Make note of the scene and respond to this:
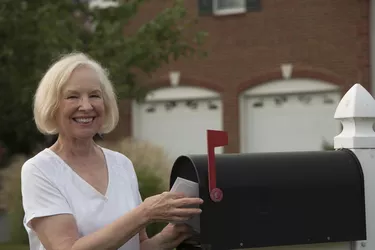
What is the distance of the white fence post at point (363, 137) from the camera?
3.07 metres

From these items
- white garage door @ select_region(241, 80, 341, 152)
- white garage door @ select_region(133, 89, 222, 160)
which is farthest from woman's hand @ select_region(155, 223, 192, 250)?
white garage door @ select_region(133, 89, 222, 160)

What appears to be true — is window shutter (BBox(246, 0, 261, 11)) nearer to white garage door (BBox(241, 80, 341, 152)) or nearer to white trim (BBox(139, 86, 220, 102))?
white garage door (BBox(241, 80, 341, 152))

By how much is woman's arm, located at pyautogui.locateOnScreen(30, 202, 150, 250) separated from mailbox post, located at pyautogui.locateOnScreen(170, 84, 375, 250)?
224 millimetres

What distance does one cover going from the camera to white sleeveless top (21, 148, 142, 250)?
2.88 m

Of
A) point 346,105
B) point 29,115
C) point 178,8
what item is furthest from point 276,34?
point 346,105

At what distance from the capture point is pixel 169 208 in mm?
2721

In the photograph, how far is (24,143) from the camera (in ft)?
51.2

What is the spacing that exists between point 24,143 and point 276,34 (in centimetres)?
502

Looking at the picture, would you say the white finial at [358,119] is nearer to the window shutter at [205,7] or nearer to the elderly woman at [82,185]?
the elderly woman at [82,185]

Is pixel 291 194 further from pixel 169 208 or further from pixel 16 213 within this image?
pixel 16 213

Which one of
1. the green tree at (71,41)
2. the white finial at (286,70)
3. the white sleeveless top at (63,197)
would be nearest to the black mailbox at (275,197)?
the white sleeveless top at (63,197)

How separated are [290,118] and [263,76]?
3.03 ft

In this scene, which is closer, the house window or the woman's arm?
the woman's arm

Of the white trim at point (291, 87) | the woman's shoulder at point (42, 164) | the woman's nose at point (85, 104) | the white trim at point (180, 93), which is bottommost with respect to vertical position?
the white trim at point (180, 93)
